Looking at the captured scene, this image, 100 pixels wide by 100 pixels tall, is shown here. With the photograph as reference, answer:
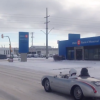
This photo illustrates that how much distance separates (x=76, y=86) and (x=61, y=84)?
0.97m

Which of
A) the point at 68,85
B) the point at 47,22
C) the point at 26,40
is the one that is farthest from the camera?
the point at 47,22

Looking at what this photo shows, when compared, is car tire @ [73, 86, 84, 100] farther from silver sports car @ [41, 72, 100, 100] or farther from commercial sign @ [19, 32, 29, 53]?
commercial sign @ [19, 32, 29, 53]

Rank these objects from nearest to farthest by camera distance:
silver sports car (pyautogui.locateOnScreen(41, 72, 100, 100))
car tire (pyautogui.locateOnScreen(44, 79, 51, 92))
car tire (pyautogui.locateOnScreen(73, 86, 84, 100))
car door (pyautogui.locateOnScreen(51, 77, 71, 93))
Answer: silver sports car (pyautogui.locateOnScreen(41, 72, 100, 100)) → car tire (pyautogui.locateOnScreen(73, 86, 84, 100)) → car door (pyautogui.locateOnScreen(51, 77, 71, 93)) → car tire (pyautogui.locateOnScreen(44, 79, 51, 92))

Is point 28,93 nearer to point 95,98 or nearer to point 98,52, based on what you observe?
point 95,98

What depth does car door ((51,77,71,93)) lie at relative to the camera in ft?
33.1

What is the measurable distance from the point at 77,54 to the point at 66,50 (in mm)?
4608

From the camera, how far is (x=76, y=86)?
9648 mm

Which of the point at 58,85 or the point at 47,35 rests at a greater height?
the point at 47,35

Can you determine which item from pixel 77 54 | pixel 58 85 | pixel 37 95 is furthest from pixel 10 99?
pixel 77 54

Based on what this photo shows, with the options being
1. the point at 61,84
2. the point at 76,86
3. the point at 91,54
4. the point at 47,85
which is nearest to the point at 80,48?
the point at 91,54

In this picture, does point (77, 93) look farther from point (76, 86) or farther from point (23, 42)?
point (23, 42)

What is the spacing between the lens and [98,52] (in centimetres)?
4934

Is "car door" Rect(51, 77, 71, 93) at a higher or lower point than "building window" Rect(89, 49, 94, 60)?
lower

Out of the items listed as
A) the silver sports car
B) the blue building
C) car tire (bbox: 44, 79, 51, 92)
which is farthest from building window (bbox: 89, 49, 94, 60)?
the silver sports car
